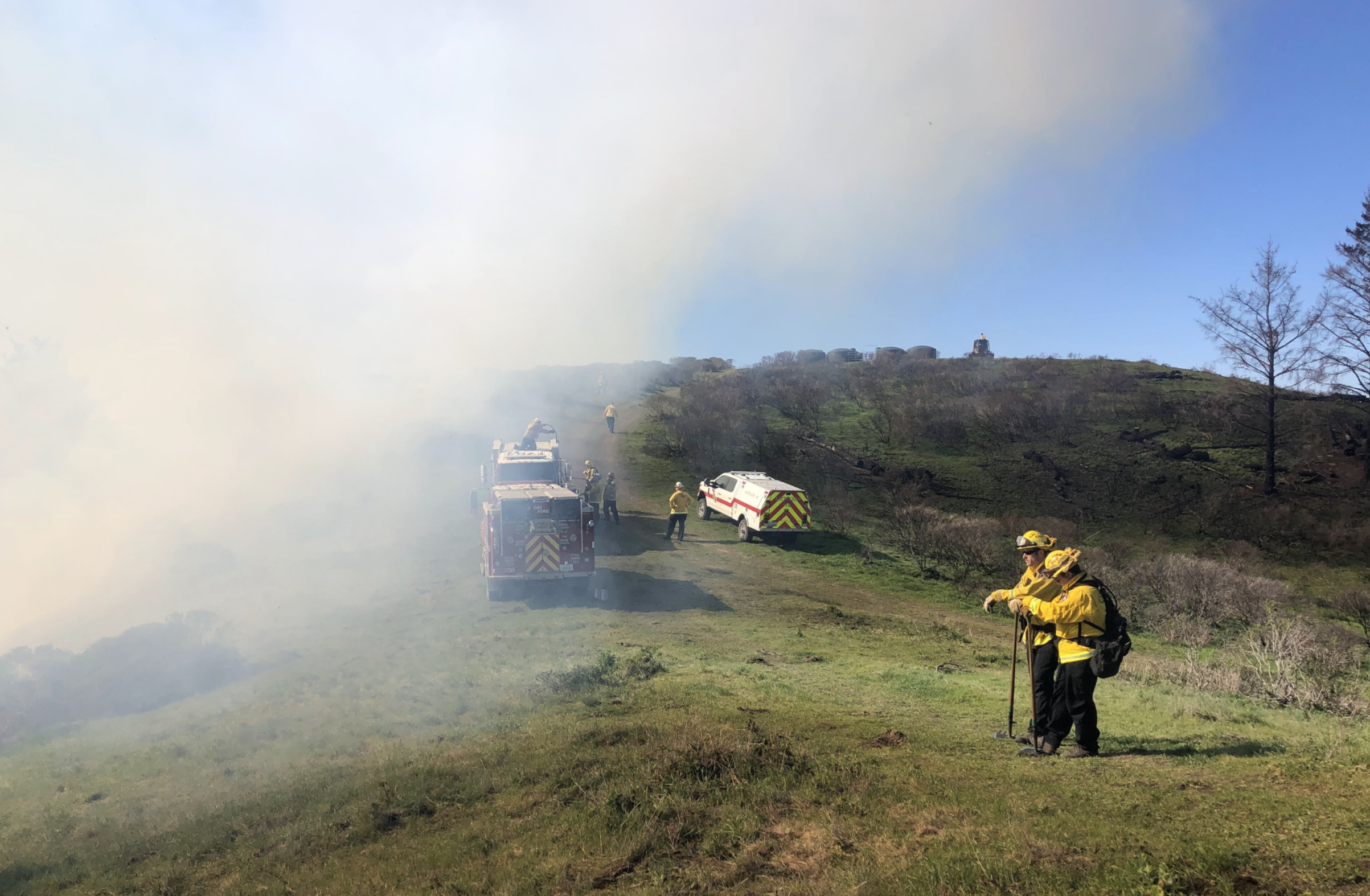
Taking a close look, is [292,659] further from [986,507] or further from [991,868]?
[986,507]

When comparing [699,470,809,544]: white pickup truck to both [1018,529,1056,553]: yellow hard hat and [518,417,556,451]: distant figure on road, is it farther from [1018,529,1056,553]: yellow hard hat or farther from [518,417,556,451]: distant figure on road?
[1018,529,1056,553]: yellow hard hat

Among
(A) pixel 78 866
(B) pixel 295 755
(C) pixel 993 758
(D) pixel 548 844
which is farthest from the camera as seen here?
(B) pixel 295 755

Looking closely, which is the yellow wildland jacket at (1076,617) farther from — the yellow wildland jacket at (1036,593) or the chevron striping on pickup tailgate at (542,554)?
the chevron striping on pickup tailgate at (542,554)

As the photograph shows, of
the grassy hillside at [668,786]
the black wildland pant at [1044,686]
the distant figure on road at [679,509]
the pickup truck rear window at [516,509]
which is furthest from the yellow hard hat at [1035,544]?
the distant figure on road at [679,509]

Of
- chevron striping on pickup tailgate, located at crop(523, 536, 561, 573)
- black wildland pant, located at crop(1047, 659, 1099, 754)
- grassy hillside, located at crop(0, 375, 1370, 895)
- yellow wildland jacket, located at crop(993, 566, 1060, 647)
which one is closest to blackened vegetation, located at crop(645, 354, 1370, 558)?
chevron striping on pickup tailgate, located at crop(523, 536, 561, 573)

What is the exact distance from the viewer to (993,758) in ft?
20.3

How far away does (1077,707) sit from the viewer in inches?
243

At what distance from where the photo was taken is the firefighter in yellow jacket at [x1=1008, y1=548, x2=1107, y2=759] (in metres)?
6.13

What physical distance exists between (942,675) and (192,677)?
12.2m

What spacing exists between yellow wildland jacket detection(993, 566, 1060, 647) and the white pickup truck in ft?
53.7

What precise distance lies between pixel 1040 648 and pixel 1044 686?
13.5 inches

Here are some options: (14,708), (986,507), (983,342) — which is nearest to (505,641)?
(14,708)

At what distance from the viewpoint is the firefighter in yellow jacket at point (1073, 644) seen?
613 centimetres

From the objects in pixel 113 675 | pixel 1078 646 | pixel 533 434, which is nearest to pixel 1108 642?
pixel 1078 646
